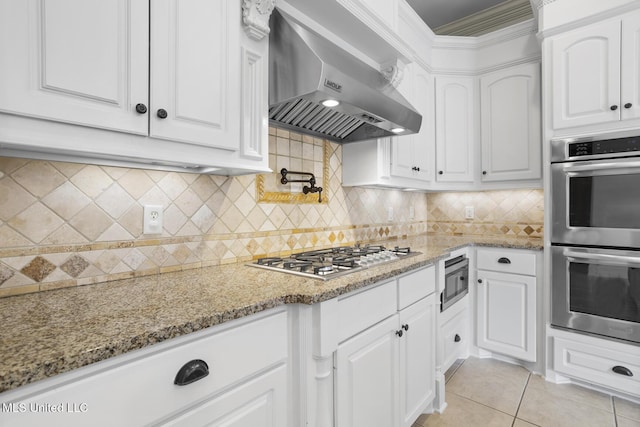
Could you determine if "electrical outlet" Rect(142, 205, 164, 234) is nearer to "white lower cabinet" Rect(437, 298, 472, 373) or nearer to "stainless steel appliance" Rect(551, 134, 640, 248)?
"white lower cabinet" Rect(437, 298, 472, 373)

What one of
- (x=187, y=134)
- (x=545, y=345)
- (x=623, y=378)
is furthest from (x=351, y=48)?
(x=623, y=378)

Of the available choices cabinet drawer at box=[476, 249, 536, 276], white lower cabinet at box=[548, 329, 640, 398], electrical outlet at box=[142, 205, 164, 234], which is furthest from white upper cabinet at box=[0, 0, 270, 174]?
white lower cabinet at box=[548, 329, 640, 398]

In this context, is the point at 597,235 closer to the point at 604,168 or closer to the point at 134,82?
the point at 604,168

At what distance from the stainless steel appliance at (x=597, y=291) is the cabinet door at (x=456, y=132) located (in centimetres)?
95

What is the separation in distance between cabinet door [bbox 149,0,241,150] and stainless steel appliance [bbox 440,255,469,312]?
1659mm

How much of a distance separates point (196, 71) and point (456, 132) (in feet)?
7.65

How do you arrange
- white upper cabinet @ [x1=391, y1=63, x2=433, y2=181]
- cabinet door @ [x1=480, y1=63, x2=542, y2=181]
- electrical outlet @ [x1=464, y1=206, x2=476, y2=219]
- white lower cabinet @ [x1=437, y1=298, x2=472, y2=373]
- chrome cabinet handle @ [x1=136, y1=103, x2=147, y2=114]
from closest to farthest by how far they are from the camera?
chrome cabinet handle @ [x1=136, y1=103, x2=147, y2=114] → white lower cabinet @ [x1=437, y1=298, x2=472, y2=373] → white upper cabinet @ [x1=391, y1=63, x2=433, y2=181] → cabinet door @ [x1=480, y1=63, x2=542, y2=181] → electrical outlet @ [x1=464, y1=206, x2=476, y2=219]

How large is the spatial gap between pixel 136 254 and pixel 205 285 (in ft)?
1.17

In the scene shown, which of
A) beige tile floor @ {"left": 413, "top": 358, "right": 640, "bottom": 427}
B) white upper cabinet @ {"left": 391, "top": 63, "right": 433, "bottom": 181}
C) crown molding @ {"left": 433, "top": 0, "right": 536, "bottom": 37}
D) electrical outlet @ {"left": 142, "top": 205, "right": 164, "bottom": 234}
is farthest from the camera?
crown molding @ {"left": 433, "top": 0, "right": 536, "bottom": 37}

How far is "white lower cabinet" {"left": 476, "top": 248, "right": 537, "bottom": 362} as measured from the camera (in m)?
2.36

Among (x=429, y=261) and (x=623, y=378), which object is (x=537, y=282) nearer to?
(x=623, y=378)

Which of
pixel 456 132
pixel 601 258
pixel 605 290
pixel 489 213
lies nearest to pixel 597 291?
pixel 605 290

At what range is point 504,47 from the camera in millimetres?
2625

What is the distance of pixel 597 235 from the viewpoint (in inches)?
79.9
